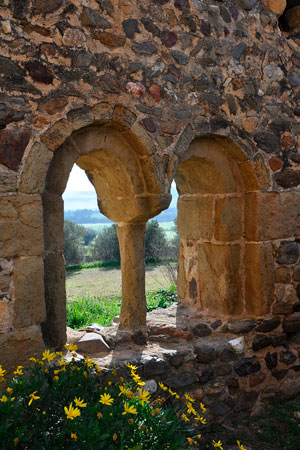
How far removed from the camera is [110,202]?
310 centimetres

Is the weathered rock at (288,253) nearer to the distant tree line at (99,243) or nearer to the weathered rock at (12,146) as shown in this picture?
the weathered rock at (12,146)

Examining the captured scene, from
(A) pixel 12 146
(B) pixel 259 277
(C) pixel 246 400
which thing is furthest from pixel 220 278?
(A) pixel 12 146

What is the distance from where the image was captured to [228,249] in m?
3.42

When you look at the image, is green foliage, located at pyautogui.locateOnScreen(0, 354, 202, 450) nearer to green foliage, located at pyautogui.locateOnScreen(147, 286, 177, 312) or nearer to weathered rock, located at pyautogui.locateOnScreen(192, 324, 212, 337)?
weathered rock, located at pyautogui.locateOnScreen(192, 324, 212, 337)

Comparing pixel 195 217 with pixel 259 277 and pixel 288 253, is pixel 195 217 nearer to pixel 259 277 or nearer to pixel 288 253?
pixel 259 277

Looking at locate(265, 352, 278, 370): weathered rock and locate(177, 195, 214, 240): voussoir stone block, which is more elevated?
locate(177, 195, 214, 240): voussoir stone block

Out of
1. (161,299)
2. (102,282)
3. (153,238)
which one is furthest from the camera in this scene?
(153,238)

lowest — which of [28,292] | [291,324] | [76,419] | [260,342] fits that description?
[260,342]

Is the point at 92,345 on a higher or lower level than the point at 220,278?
lower

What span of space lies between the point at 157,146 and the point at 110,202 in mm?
567

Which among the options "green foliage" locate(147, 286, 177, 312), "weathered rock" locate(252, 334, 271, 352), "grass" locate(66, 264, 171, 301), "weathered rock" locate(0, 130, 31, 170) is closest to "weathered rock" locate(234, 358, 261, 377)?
"weathered rock" locate(252, 334, 271, 352)

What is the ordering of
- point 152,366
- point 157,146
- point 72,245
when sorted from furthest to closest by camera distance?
point 72,245 < point 157,146 < point 152,366

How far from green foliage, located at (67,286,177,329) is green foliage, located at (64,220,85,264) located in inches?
310

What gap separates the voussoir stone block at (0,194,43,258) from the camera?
2.23 m
